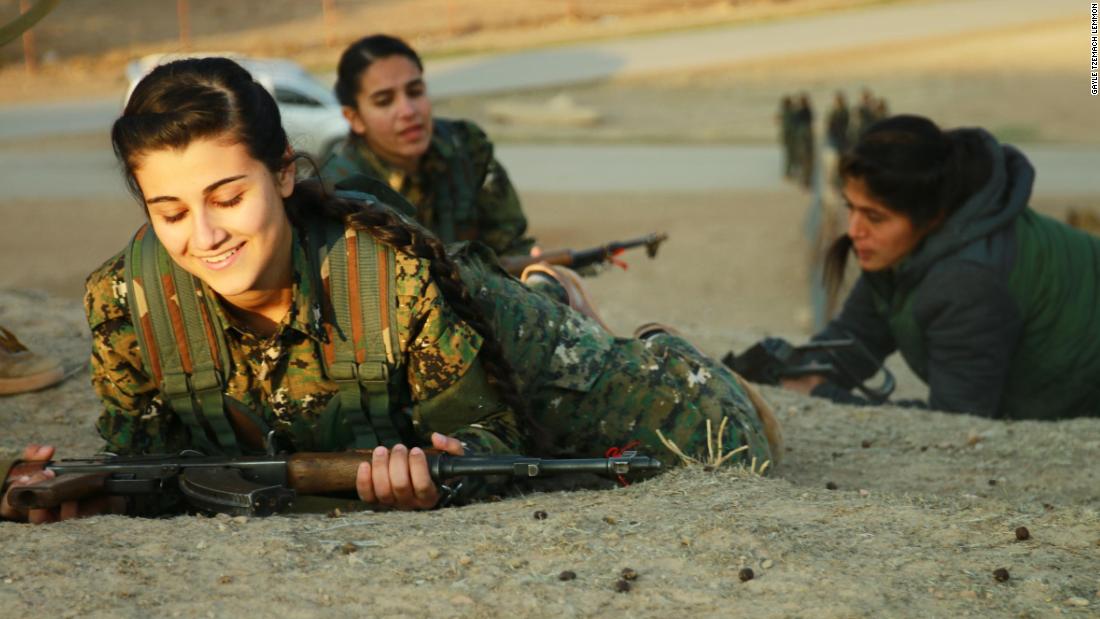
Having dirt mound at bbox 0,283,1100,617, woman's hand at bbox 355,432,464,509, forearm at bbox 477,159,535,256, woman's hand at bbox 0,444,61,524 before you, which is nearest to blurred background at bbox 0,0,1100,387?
forearm at bbox 477,159,535,256

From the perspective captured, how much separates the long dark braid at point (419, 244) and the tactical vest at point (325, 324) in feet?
0.11

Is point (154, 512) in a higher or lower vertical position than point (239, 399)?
lower

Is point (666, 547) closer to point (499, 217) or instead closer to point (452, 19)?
point (499, 217)

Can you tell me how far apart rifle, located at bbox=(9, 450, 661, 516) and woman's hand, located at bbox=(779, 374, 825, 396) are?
222 centimetres

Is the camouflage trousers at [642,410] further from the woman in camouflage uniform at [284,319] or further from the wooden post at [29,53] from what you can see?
the wooden post at [29,53]

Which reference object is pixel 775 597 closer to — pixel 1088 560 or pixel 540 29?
pixel 1088 560

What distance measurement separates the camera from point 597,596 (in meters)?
2.54

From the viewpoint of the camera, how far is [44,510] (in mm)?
3037

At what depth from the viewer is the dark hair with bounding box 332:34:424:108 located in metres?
5.61

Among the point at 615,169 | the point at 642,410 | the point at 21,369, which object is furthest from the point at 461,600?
the point at 615,169

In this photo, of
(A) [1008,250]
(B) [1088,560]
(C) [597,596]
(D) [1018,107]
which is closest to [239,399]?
(C) [597,596]

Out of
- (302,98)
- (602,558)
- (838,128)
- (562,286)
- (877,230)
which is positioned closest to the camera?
(602,558)

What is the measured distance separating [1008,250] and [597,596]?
2.71 m

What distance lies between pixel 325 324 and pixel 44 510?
69 cm
